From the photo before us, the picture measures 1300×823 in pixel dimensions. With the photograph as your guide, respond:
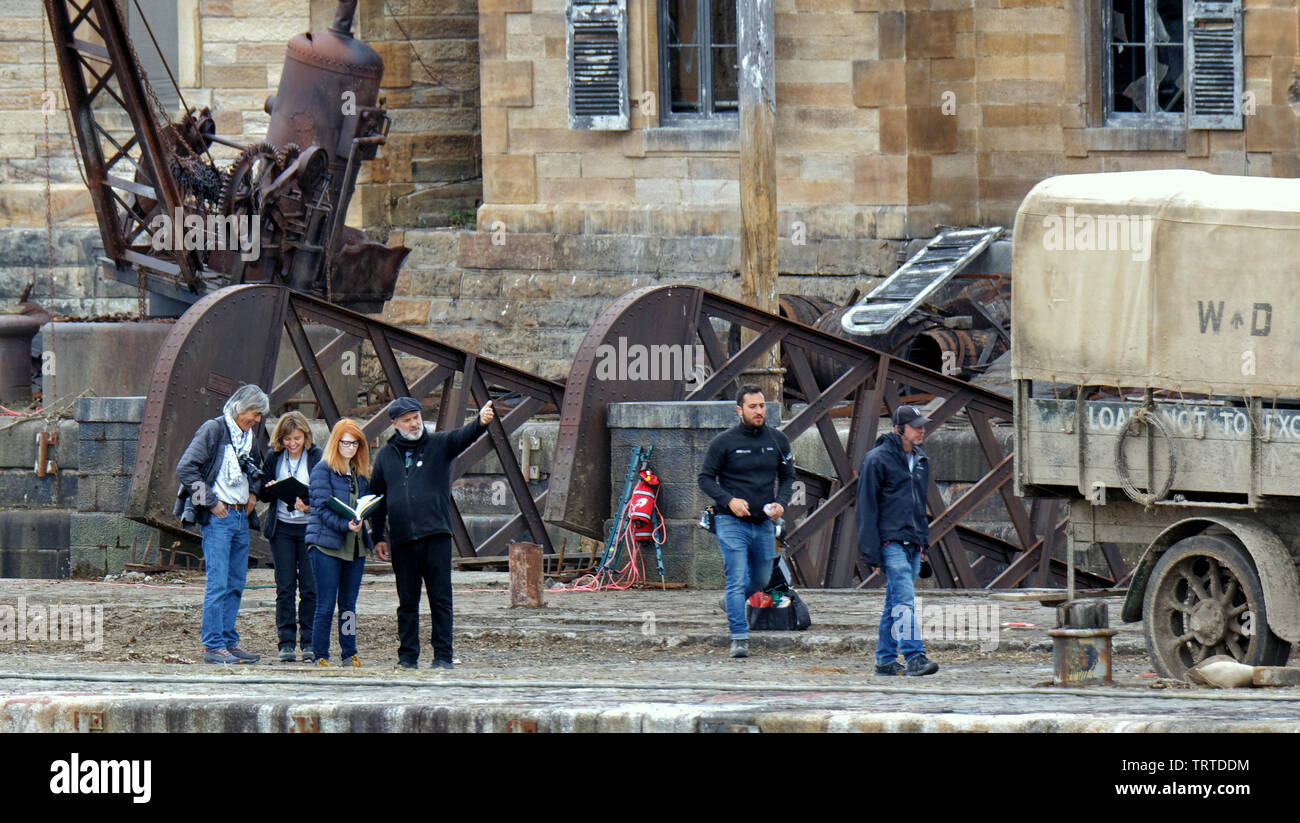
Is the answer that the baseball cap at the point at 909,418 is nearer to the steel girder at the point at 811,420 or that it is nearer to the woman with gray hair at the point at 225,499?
the woman with gray hair at the point at 225,499

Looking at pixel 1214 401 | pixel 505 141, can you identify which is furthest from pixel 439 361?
pixel 1214 401

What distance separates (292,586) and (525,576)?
2.24 meters

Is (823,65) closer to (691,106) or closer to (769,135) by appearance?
(691,106)

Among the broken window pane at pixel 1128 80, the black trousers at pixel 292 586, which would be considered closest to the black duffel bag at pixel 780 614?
the black trousers at pixel 292 586

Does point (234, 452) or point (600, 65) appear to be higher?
point (600, 65)

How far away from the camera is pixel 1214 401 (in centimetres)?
1127

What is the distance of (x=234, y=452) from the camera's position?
1226 centimetres

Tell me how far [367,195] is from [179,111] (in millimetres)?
2290

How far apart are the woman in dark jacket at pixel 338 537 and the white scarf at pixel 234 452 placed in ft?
1.47

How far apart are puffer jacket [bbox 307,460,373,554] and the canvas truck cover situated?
366 cm

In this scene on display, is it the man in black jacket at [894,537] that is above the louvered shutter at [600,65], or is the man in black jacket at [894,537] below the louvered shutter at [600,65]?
below

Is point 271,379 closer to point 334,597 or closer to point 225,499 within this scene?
point 225,499

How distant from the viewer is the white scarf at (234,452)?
12203 mm

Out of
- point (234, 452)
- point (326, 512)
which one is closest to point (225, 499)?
point (234, 452)
